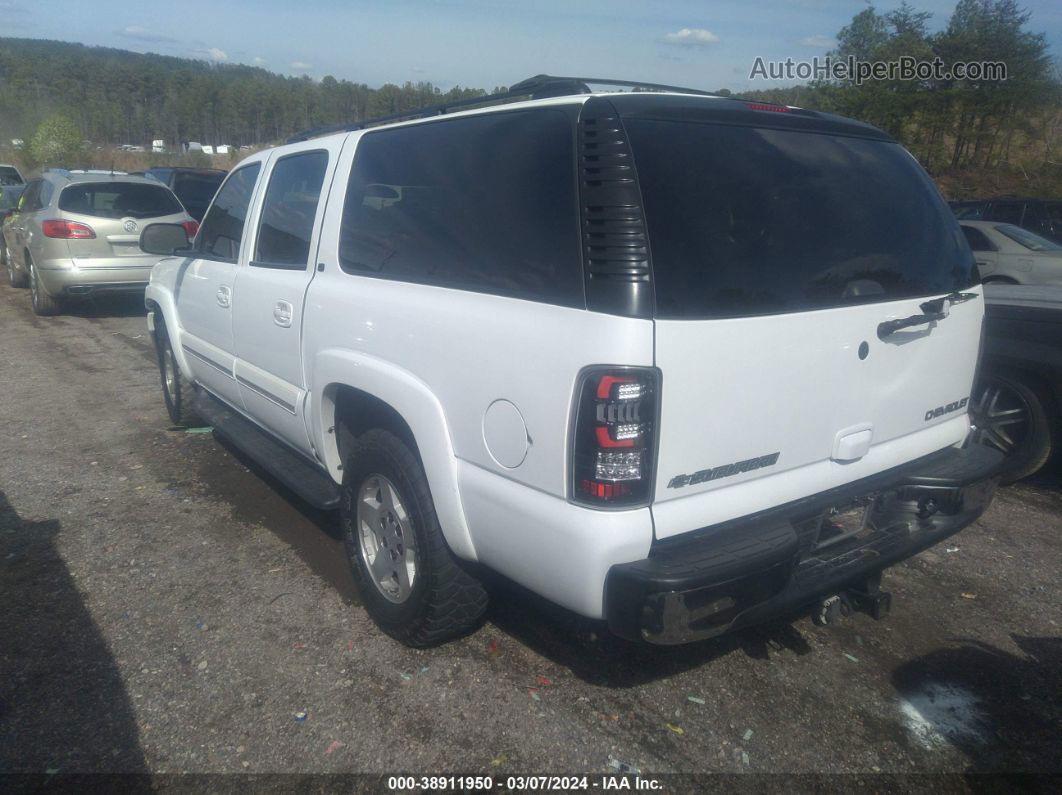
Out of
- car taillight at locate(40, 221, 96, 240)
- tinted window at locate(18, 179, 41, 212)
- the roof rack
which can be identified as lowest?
car taillight at locate(40, 221, 96, 240)

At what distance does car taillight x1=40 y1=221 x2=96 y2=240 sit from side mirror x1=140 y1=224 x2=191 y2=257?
6046 mm

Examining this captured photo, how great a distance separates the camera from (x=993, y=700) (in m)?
3.06

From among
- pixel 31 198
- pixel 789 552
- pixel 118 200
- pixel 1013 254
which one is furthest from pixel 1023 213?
pixel 31 198

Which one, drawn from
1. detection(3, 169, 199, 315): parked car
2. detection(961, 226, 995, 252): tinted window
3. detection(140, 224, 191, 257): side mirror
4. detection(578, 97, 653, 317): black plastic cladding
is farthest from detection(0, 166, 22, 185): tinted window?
detection(578, 97, 653, 317): black plastic cladding

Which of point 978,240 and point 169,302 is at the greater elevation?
point 169,302

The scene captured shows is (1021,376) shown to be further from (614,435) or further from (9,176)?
(9,176)

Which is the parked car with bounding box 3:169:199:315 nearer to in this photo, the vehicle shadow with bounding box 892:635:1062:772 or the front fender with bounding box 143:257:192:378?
the front fender with bounding box 143:257:192:378

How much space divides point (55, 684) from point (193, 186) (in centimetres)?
1443

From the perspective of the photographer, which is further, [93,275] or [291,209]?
[93,275]

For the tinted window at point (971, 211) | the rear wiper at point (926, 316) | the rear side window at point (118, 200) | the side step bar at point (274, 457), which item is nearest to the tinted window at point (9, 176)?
the rear side window at point (118, 200)

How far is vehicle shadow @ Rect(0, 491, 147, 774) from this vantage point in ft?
8.91

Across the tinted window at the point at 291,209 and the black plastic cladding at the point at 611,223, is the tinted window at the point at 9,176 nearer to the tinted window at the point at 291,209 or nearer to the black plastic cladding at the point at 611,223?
the tinted window at the point at 291,209

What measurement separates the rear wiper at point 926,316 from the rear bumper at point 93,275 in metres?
9.73

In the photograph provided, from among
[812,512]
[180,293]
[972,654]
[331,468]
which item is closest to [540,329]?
[812,512]
